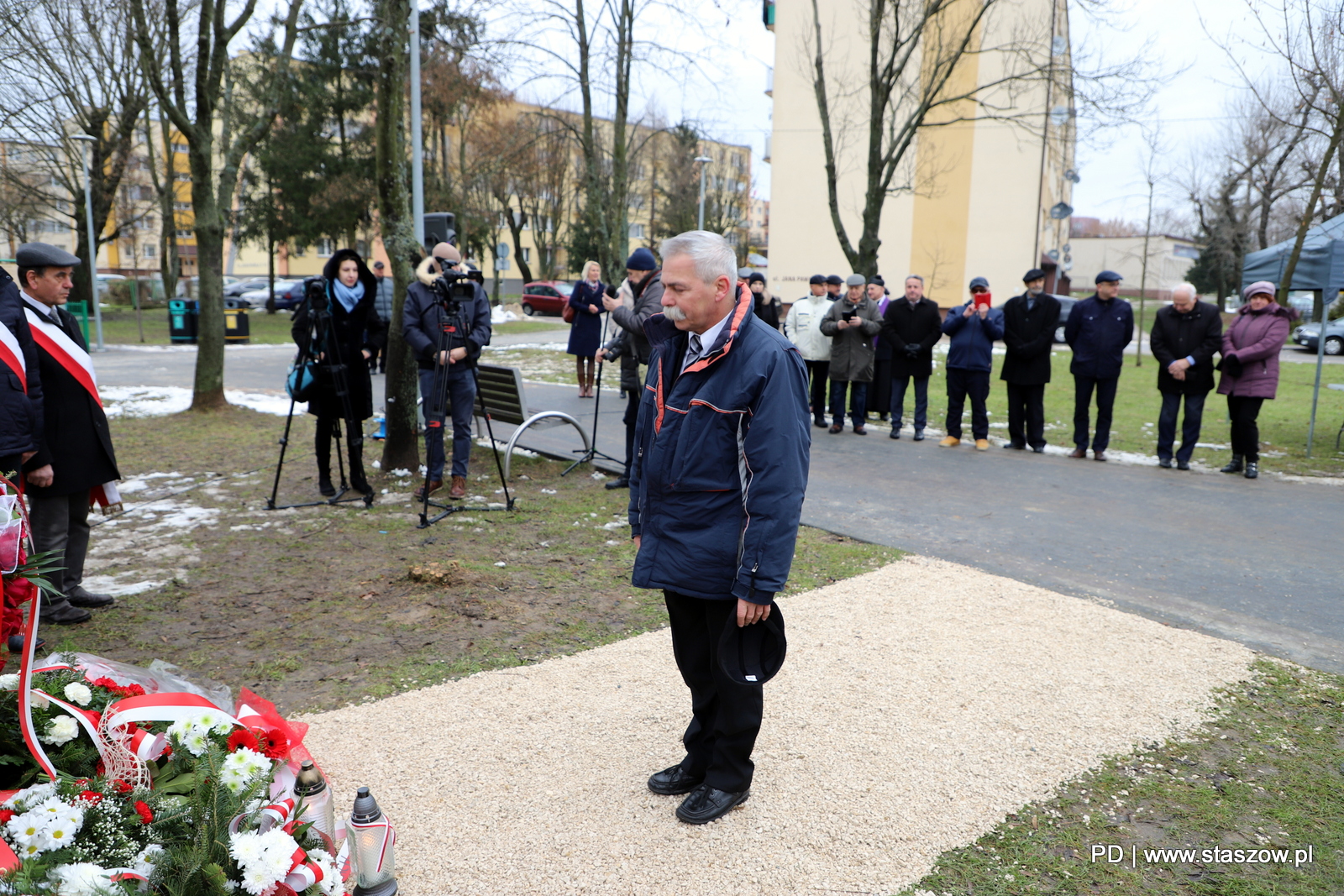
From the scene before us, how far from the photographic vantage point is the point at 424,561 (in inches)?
235

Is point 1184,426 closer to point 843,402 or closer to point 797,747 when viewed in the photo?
point 843,402

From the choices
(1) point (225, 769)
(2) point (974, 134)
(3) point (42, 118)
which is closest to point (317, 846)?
(1) point (225, 769)

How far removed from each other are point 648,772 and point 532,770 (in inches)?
16.8

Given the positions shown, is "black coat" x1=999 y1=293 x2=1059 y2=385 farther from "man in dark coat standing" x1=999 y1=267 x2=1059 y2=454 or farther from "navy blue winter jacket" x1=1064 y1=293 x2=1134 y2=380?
"navy blue winter jacket" x1=1064 y1=293 x2=1134 y2=380

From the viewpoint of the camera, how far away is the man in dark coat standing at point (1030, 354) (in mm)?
10320

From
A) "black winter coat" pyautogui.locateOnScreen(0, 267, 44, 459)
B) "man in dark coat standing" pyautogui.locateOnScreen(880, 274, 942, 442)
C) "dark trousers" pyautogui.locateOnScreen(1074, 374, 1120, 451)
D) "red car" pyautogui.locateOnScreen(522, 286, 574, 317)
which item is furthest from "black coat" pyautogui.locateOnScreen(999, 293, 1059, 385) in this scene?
"red car" pyautogui.locateOnScreen(522, 286, 574, 317)

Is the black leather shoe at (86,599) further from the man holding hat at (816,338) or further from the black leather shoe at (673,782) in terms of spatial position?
the man holding hat at (816,338)

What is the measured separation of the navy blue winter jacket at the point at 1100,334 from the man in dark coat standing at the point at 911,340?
160 cm

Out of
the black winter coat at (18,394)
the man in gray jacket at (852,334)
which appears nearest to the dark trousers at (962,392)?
the man in gray jacket at (852,334)

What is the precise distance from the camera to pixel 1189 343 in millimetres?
9602

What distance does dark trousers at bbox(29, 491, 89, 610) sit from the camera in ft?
15.9

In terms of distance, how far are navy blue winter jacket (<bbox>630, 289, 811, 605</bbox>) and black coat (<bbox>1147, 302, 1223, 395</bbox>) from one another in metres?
8.04

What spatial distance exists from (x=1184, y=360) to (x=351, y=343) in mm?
8146

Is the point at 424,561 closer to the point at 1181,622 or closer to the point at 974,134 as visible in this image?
the point at 1181,622
